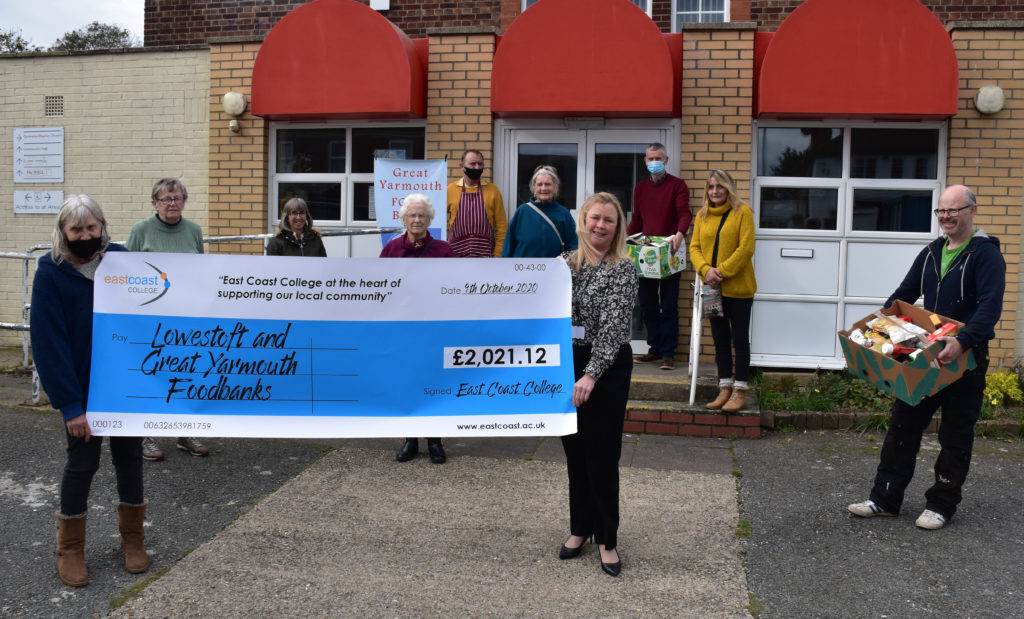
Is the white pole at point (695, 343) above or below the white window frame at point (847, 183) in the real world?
below

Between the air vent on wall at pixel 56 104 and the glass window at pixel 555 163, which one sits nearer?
the glass window at pixel 555 163

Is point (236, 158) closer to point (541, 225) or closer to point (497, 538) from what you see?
point (541, 225)

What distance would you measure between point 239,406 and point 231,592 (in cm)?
94

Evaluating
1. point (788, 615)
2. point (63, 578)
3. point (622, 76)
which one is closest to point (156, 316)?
point (63, 578)

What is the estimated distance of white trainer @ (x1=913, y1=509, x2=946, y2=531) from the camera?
183 inches

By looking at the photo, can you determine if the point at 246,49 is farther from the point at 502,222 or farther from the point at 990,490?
the point at 990,490

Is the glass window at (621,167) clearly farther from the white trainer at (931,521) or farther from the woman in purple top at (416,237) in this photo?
the white trainer at (931,521)

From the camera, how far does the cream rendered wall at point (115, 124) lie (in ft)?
29.4

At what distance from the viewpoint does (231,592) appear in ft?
12.6

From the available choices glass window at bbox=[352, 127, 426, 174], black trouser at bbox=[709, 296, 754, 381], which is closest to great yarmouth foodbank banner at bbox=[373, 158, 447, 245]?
glass window at bbox=[352, 127, 426, 174]

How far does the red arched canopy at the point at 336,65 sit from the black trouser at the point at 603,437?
4.62 metres

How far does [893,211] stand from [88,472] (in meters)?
7.07

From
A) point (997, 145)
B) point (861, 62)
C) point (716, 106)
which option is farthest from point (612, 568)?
point (997, 145)

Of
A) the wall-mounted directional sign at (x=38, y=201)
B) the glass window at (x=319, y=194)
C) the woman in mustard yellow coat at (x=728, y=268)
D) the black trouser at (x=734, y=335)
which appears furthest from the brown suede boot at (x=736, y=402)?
the wall-mounted directional sign at (x=38, y=201)
